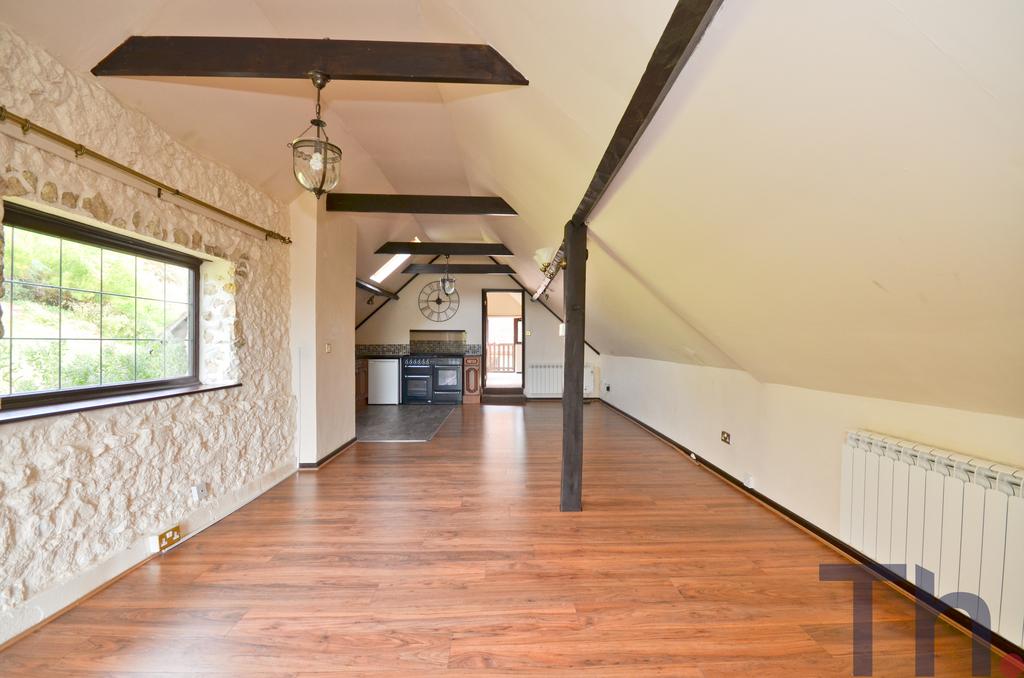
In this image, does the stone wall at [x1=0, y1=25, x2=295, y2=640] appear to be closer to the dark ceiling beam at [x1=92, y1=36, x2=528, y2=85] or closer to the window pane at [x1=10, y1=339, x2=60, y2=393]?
the window pane at [x1=10, y1=339, x2=60, y2=393]

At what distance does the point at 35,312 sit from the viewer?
1.91 m

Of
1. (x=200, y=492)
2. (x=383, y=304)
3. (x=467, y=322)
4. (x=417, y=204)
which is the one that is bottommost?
(x=200, y=492)

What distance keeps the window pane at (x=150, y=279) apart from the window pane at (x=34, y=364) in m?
0.63

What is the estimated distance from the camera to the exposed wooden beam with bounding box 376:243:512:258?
571 centimetres

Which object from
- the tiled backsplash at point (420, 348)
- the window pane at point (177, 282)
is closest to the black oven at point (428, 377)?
the tiled backsplash at point (420, 348)

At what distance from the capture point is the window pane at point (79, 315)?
206cm

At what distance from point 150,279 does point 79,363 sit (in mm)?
716

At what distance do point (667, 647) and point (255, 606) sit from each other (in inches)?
75.2

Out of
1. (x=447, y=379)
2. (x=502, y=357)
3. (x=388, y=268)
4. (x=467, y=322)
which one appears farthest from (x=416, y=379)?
(x=502, y=357)

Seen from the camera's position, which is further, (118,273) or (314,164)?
(118,273)

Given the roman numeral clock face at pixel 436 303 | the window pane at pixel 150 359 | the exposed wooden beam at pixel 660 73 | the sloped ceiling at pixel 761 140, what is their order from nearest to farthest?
the sloped ceiling at pixel 761 140 → the exposed wooden beam at pixel 660 73 → the window pane at pixel 150 359 → the roman numeral clock face at pixel 436 303

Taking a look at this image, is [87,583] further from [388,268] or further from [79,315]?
[388,268]

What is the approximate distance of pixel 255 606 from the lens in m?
1.94

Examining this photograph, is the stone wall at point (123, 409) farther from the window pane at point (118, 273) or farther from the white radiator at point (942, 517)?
the white radiator at point (942, 517)
